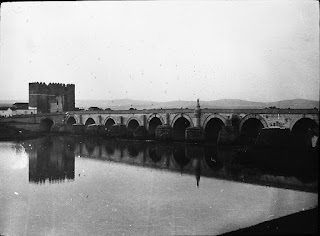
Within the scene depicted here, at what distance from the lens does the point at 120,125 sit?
962 inches

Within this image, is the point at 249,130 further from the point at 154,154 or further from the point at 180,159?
the point at 154,154

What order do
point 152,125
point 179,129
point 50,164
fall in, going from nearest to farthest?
point 50,164 < point 179,129 < point 152,125

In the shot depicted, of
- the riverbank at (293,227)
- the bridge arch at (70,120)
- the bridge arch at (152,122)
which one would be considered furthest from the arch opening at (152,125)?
the riverbank at (293,227)

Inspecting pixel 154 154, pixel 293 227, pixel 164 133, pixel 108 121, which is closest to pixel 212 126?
pixel 164 133

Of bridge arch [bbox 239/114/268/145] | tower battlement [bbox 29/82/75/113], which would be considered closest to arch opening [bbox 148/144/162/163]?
bridge arch [bbox 239/114/268/145]

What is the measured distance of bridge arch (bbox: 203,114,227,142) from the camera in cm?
1967

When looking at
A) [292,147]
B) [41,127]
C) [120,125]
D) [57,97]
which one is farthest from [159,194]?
[57,97]

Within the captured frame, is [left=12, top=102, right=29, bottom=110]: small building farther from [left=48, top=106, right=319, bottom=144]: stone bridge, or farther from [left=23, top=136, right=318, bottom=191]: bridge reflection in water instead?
[left=23, top=136, right=318, bottom=191]: bridge reflection in water

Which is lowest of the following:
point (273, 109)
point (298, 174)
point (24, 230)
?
point (24, 230)

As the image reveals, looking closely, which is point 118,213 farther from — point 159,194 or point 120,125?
point 120,125

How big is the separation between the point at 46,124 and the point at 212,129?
1639 centimetres

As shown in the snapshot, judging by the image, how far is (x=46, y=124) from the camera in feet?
99.6

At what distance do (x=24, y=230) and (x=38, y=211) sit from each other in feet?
3.64

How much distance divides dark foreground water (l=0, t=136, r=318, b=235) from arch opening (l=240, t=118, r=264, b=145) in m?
3.66
